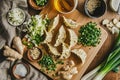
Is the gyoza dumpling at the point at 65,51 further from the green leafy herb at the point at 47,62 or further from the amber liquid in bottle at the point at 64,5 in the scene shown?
the amber liquid in bottle at the point at 64,5

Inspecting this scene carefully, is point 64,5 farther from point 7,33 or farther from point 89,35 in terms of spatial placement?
point 7,33

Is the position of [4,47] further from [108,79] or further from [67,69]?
[108,79]

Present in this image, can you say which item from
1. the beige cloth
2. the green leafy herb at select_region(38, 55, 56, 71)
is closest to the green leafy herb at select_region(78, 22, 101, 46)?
the green leafy herb at select_region(38, 55, 56, 71)

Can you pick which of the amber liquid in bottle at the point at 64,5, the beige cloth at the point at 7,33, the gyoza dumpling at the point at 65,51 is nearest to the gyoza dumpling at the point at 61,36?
the gyoza dumpling at the point at 65,51

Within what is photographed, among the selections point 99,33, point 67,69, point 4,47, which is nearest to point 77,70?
point 67,69

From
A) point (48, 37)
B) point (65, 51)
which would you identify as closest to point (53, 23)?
point (48, 37)

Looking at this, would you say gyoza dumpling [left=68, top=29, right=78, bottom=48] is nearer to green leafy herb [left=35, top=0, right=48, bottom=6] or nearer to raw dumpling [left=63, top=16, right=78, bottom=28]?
raw dumpling [left=63, top=16, right=78, bottom=28]

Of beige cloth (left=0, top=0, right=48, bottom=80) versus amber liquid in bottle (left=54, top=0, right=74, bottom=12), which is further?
amber liquid in bottle (left=54, top=0, right=74, bottom=12)
